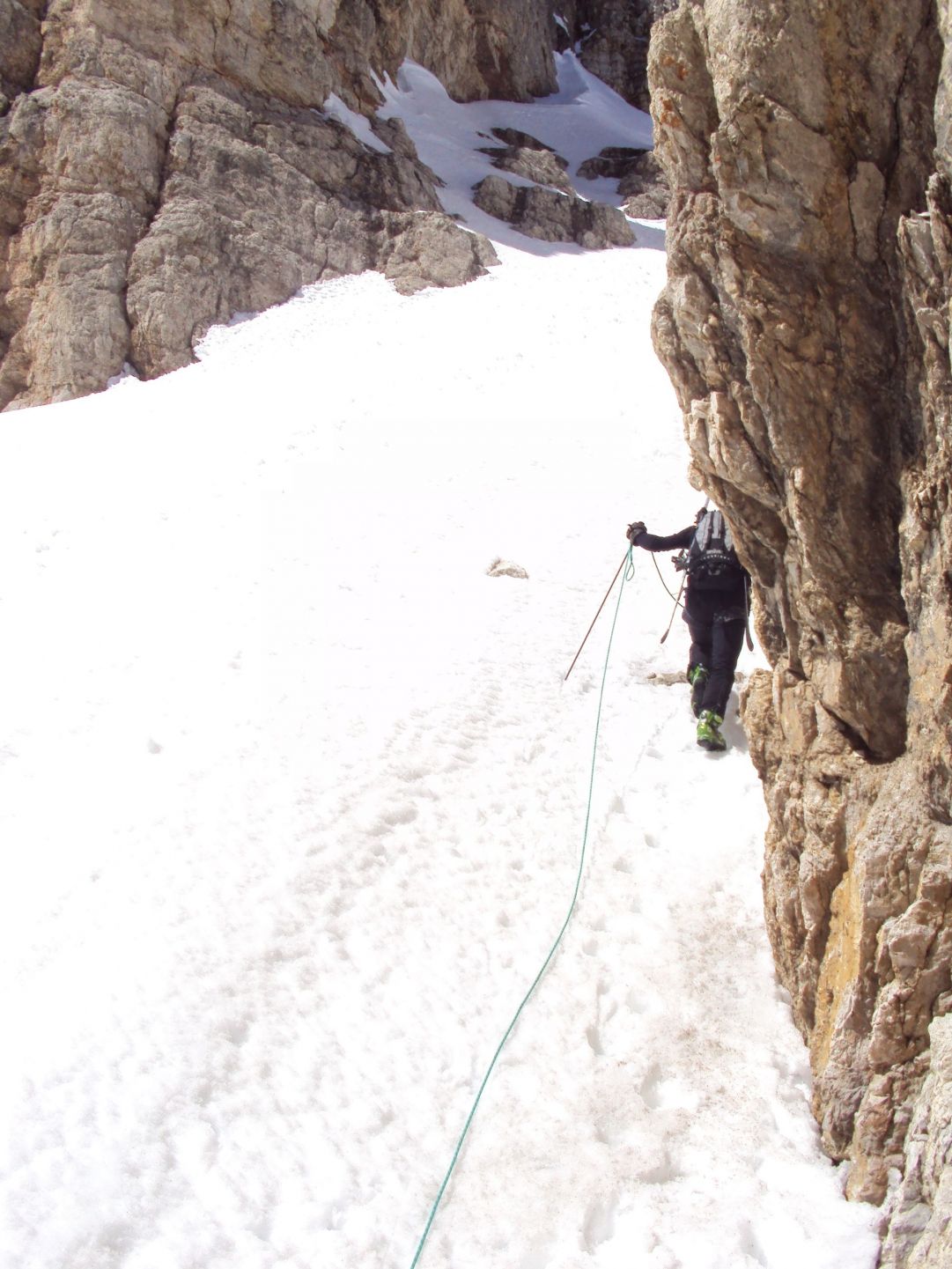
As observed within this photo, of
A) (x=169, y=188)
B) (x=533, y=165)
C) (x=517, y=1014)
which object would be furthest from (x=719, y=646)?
(x=533, y=165)

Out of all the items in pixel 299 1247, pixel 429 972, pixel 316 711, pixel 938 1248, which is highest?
pixel 316 711

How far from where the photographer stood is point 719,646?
7.89 m

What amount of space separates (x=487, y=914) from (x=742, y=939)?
5.59 ft

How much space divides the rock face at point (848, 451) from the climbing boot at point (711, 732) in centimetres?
256

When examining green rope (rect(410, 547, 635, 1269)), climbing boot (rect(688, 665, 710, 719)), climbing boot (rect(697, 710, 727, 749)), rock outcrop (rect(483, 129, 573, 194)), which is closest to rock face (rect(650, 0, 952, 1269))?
green rope (rect(410, 547, 635, 1269))

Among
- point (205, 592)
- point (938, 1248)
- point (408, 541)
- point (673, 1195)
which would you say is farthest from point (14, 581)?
point (938, 1248)

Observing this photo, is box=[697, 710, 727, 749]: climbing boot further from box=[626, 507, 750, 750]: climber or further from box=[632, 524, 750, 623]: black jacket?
box=[632, 524, 750, 623]: black jacket

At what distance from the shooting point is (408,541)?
11.9m

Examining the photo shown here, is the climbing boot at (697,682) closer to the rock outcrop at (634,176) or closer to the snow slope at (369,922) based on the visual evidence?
the snow slope at (369,922)

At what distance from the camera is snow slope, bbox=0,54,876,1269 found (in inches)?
159

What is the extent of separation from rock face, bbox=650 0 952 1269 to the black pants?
2677mm

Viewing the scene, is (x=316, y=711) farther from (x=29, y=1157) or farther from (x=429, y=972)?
(x=29, y=1157)

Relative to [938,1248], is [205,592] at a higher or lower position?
higher

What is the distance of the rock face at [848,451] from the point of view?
3797mm
